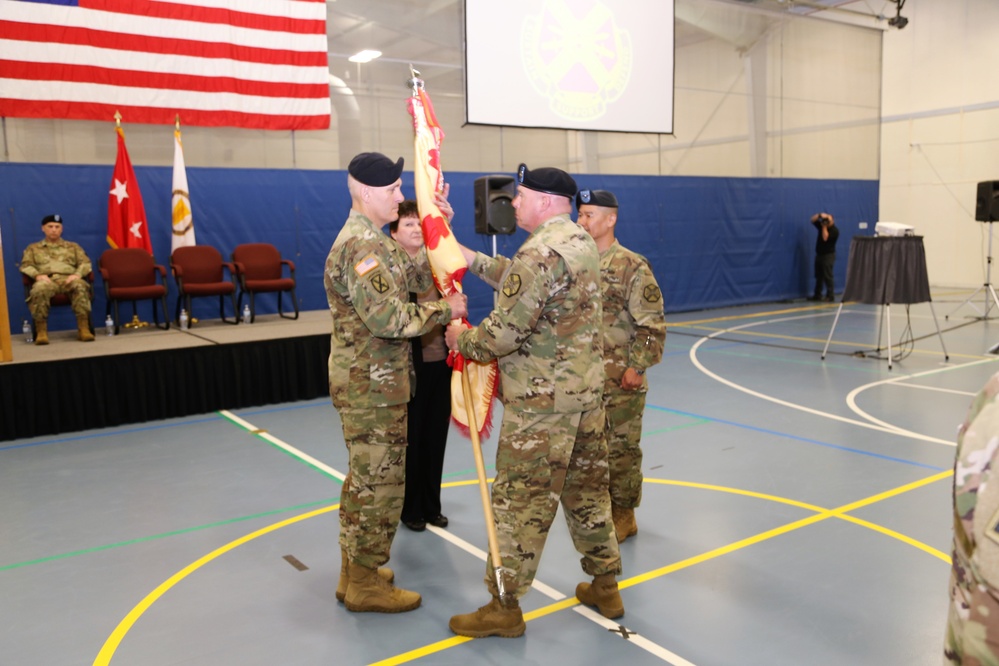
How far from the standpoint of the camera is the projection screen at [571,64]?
39.0 ft

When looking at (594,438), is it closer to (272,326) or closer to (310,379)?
(310,379)

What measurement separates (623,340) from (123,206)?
24.3ft

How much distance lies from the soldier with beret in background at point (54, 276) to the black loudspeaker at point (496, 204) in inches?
217

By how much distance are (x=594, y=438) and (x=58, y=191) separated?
27.8ft

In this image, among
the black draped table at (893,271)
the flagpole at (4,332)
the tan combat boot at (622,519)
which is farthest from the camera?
the black draped table at (893,271)

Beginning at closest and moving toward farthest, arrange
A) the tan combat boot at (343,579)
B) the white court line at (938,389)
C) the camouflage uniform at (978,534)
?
1. the camouflage uniform at (978,534)
2. the tan combat boot at (343,579)
3. the white court line at (938,389)

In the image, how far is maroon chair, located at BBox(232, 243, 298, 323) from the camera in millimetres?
9203

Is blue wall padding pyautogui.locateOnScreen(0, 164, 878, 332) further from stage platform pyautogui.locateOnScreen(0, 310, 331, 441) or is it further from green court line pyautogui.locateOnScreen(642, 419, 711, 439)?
green court line pyautogui.locateOnScreen(642, 419, 711, 439)

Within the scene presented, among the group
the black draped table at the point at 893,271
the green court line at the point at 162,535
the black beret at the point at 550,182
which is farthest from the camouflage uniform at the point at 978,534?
the black draped table at the point at 893,271

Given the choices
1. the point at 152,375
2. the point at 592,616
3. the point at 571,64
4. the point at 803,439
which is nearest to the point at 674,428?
the point at 803,439

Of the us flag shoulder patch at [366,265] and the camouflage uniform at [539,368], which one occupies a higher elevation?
the us flag shoulder patch at [366,265]

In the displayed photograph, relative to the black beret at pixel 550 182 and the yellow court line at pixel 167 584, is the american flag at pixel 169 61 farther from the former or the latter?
the black beret at pixel 550 182

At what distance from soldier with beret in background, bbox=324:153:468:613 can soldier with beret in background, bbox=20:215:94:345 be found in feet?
18.8

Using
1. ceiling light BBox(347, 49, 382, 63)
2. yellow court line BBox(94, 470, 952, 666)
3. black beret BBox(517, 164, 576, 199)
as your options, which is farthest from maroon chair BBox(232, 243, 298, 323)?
black beret BBox(517, 164, 576, 199)
